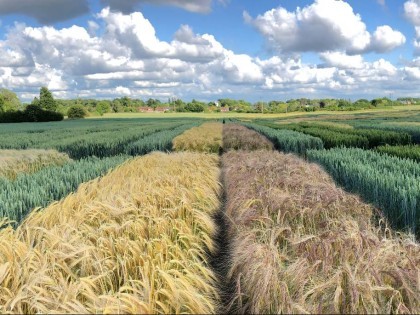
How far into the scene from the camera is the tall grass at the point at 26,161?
8.26 m

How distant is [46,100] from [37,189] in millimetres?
84097

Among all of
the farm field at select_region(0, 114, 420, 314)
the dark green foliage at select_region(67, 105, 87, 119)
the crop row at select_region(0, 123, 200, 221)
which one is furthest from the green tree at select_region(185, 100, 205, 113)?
the farm field at select_region(0, 114, 420, 314)

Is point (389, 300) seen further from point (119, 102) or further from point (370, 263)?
point (119, 102)

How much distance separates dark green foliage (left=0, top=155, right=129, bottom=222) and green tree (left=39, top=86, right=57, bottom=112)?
81.0m

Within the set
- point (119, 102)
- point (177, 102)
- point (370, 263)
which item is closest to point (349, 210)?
point (370, 263)

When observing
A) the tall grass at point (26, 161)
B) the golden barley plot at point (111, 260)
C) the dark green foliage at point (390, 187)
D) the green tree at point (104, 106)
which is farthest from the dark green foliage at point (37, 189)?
the green tree at point (104, 106)

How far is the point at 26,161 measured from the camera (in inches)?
365

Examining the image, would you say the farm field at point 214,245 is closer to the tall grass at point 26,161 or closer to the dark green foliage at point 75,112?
the tall grass at point 26,161

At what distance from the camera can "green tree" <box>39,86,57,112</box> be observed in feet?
265

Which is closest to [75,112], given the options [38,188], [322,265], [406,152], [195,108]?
[195,108]

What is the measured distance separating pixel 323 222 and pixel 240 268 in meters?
1.04

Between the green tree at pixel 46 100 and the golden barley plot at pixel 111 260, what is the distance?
275ft

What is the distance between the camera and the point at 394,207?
4.59 meters

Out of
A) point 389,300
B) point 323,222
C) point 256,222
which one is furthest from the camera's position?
point 256,222
